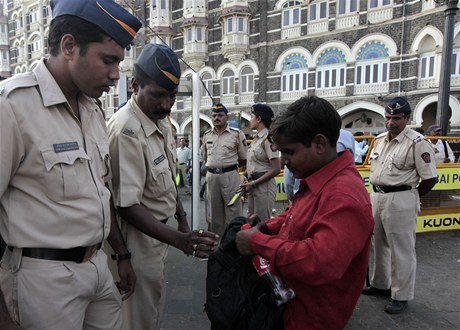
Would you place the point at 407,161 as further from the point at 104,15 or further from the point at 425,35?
the point at 425,35

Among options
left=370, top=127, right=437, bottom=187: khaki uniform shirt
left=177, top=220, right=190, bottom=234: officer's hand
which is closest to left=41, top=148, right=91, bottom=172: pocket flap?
left=177, top=220, right=190, bottom=234: officer's hand

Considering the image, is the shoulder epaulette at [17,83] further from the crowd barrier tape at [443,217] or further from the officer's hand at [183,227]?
the crowd barrier tape at [443,217]

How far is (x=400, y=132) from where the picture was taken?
324cm

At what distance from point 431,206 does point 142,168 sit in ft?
16.6

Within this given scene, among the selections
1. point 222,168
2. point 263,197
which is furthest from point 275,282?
point 222,168

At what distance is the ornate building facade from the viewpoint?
15.3 meters

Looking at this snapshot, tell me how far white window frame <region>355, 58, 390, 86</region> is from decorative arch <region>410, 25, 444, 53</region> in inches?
50.4

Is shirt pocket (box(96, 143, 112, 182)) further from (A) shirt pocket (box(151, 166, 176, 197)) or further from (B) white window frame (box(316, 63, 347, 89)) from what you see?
(B) white window frame (box(316, 63, 347, 89))

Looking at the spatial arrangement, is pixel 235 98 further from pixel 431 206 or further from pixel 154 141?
pixel 154 141

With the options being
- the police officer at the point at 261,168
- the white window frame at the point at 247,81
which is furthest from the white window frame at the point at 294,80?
the police officer at the point at 261,168

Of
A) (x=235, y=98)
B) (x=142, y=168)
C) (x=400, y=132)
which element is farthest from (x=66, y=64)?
(x=235, y=98)

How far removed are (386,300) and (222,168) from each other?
2.64m

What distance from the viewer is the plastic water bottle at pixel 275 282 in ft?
4.52

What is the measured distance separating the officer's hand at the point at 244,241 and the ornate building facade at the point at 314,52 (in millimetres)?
13592
